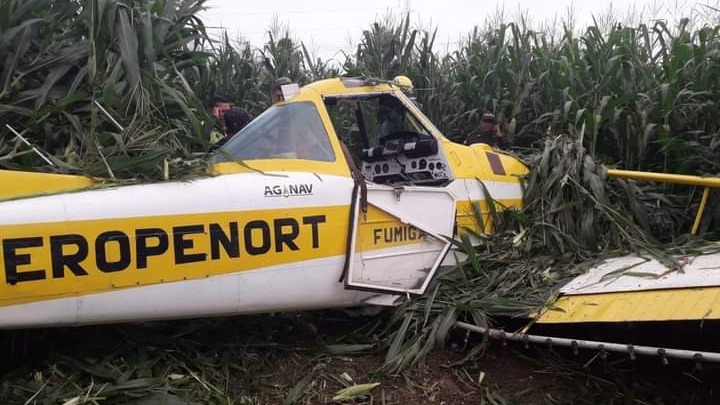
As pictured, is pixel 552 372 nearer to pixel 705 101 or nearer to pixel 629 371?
pixel 629 371

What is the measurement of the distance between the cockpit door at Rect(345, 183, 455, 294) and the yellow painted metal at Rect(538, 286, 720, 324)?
0.90m

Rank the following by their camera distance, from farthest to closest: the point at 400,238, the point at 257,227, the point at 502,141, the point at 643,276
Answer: the point at 502,141 → the point at 400,238 → the point at 643,276 → the point at 257,227

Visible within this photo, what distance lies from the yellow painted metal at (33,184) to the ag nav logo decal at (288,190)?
985mm

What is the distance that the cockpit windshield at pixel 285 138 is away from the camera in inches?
180

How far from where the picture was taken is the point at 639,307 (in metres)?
3.91

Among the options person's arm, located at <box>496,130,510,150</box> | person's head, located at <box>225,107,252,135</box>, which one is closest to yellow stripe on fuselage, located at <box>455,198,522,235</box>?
person's arm, located at <box>496,130,510,150</box>

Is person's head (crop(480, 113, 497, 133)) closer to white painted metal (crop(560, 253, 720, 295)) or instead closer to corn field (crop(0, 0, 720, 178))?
corn field (crop(0, 0, 720, 178))

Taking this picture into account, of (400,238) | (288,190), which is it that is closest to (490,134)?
(400,238)

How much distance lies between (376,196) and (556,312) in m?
1.30

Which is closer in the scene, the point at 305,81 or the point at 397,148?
the point at 397,148

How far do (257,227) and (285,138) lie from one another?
776mm

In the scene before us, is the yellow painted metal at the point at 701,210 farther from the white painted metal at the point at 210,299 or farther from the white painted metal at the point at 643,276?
the white painted metal at the point at 210,299

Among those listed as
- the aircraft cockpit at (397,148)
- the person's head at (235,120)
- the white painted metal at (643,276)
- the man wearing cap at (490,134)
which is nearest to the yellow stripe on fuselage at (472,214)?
the aircraft cockpit at (397,148)

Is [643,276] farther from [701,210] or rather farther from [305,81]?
[305,81]
